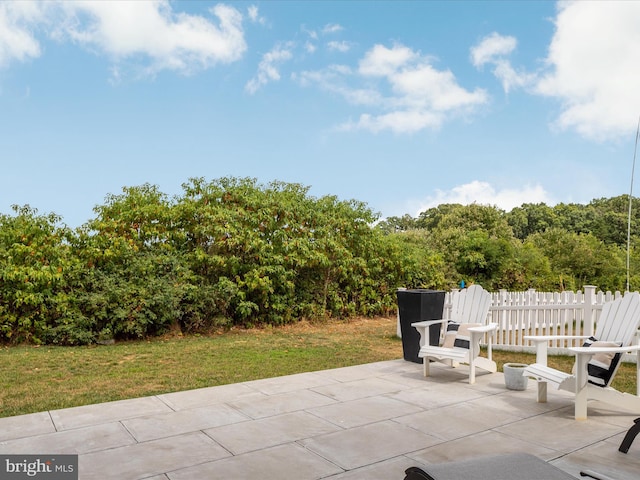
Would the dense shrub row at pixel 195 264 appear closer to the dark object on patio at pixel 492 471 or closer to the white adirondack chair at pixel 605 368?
the white adirondack chair at pixel 605 368

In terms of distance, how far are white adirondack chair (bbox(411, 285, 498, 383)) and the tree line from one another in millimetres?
4799

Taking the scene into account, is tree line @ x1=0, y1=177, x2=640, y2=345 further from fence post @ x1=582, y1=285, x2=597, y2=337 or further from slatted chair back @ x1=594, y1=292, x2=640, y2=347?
slatted chair back @ x1=594, y1=292, x2=640, y2=347

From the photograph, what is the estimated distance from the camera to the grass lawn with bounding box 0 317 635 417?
4.81 m

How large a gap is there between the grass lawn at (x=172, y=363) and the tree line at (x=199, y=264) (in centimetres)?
58

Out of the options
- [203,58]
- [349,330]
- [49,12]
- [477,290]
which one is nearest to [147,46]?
[203,58]

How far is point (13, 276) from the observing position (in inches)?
307

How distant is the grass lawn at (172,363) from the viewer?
15.8 ft

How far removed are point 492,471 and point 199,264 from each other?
8.38 meters

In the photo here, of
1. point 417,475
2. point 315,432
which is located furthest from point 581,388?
point 417,475

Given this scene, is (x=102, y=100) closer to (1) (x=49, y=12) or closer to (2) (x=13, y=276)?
(1) (x=49, y=12)

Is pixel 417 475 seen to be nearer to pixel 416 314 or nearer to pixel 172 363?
pixel 416 314

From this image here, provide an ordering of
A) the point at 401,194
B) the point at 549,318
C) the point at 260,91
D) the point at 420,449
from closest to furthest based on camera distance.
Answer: the point at 420,449 → the point at 549,318 → the point at 260,91 → the point at 401,194

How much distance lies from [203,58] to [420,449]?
1094 centimetres

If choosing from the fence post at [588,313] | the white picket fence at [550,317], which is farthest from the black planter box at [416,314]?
the fence post at [588,313]
